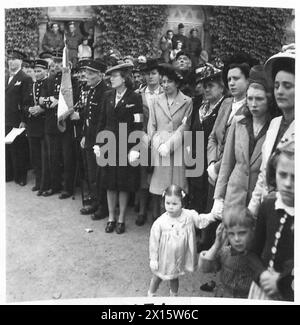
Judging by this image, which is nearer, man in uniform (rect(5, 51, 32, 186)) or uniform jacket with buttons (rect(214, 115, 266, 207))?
uniform jacket with buttons (rect(214, 115, 266, 207))

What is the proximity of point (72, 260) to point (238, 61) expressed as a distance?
85.0 inches

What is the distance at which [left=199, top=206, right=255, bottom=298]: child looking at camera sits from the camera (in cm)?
315

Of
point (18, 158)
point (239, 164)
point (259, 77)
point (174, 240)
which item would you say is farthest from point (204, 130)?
point (18, 158)

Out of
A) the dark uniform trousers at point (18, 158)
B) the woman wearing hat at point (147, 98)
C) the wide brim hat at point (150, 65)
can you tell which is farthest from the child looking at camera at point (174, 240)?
the dark uniform trousers at point (18, 158)

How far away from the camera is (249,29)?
13.0ft

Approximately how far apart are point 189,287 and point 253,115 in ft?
4.90

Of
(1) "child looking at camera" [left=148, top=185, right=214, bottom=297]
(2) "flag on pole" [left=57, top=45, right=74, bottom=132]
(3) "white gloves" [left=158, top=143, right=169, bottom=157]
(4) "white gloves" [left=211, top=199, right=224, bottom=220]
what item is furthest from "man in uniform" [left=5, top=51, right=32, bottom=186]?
(4) "white gloves" [left=211, top=199, right=224, bottom=220]

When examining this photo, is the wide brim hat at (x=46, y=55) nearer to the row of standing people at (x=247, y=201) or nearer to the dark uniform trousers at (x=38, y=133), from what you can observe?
the dark uniform trousers at (x=38, y=133)

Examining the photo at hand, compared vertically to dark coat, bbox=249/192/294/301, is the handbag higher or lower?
lower

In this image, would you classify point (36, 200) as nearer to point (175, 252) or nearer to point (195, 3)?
point (175, 252)

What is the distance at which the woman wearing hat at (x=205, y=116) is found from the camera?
384cm

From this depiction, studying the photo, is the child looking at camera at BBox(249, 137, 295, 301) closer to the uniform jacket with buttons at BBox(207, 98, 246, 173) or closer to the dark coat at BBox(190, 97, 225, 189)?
the uniform jacket with buttons at BBox(207, 98, 246, 173)

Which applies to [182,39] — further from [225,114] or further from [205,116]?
[225,114]

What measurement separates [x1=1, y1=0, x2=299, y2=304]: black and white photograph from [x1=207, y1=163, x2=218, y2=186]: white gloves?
0.01 m
